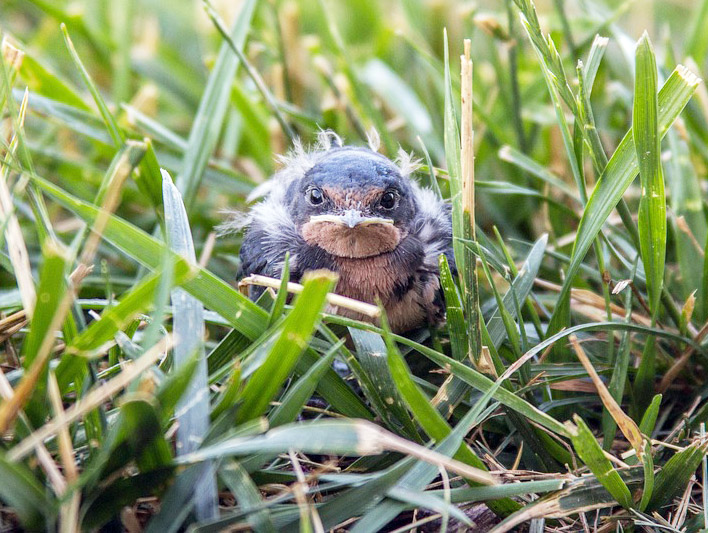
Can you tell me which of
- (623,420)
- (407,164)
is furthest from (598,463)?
(407,164)

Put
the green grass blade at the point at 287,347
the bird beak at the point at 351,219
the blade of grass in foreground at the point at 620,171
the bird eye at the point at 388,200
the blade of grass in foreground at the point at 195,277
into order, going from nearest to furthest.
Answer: the green grass blade at the point at 287,347 → the blade of grass in foreground at the point at 195,277 → the blade of grass in foreground at the point at 620,171 → the bird beak at the point at 351,219 → the bird eye at the point at 388,200

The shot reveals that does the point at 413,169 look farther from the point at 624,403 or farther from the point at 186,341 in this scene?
the point at 186,341

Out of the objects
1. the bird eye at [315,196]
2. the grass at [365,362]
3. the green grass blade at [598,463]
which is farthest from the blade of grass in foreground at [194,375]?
the green grass blade at [598,463]

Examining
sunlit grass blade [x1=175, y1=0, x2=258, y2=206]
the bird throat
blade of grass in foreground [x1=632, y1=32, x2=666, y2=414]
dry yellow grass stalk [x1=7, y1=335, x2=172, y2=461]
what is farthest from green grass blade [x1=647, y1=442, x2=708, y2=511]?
sunlit grass blade [x1=175, y1=0, x2=258, y2=206]

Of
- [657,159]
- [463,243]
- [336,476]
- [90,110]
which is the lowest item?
[336,476]

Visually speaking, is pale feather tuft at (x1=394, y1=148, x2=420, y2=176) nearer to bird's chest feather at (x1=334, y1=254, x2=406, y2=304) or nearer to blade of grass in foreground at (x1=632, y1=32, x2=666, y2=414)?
bird's chest feather at (x1=334, y1=254, x2=406, y2=304)

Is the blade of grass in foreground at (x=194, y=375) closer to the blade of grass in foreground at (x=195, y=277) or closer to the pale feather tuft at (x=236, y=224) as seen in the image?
Result: the blade of grass in foreground at (x=195, y=277)

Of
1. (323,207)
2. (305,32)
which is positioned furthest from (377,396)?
(305,32)

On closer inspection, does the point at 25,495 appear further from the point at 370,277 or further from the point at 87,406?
the point at 370,277
